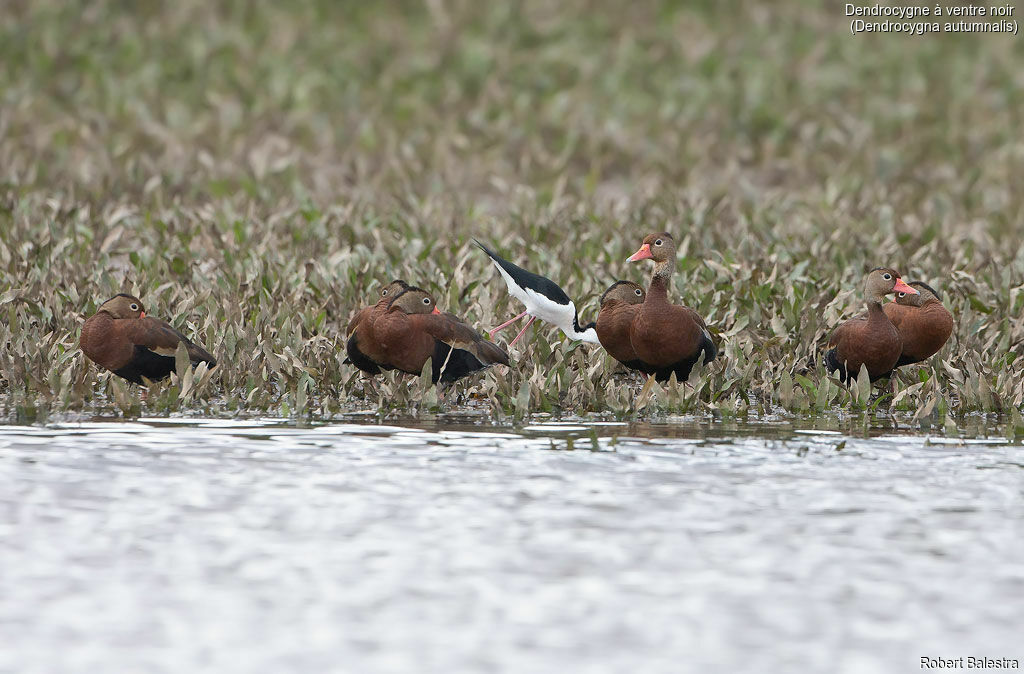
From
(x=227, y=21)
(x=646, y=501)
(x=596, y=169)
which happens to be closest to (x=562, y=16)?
(x=227, y=21)

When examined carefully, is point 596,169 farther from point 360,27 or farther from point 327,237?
point 360,27

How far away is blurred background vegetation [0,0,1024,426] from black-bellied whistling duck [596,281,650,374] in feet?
0.58

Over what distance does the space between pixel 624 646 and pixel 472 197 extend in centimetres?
905

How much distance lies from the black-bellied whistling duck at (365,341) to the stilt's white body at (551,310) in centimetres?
70

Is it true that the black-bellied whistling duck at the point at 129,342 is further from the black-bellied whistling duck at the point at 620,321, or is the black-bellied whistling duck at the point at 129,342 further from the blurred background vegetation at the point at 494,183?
the black-bellied whistling duck at the point at 620,321

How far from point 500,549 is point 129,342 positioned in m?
2.72

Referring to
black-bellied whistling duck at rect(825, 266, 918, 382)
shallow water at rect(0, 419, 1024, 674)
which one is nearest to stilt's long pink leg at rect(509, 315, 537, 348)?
shallow water at rect(0, 419, 1024, 674)

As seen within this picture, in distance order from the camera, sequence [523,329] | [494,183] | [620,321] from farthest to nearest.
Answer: [494,183] → [523,329] → [620,321]

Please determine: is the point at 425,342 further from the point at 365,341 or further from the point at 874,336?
the point at 874,336

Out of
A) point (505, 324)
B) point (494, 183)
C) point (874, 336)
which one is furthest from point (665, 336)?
point (494, 183)

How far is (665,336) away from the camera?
6867 mm

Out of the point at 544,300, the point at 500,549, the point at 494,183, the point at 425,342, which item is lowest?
the point at 500,549

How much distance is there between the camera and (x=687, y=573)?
4.53 m

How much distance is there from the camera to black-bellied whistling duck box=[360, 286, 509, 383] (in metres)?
6.81
